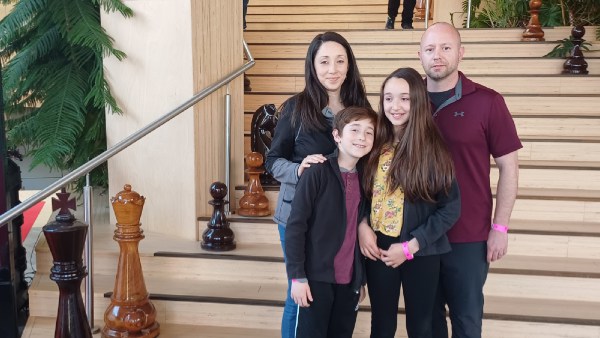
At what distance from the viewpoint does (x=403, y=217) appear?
1.65 m

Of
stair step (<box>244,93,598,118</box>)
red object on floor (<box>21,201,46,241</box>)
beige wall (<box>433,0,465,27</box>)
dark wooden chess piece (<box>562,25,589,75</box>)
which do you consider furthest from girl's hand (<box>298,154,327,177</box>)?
beige wall (<box>433,0,465,27</box>)

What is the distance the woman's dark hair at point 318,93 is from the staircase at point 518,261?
1.05m

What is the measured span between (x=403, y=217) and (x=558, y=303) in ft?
4.07

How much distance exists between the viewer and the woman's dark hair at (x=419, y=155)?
5.14ft

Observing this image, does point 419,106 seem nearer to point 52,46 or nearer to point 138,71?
point 138,71

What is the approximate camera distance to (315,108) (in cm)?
172

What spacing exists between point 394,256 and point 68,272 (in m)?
0.96

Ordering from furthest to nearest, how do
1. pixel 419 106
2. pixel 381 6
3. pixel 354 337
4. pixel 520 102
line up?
pixel 381 6 < pixel 520 102 < pixel 354 337 < pixel 419 106

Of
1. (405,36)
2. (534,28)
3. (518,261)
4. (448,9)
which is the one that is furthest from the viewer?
(448,9)

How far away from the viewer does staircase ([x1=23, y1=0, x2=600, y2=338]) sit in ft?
7.94

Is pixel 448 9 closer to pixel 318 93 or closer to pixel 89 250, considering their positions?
pixel 318 93

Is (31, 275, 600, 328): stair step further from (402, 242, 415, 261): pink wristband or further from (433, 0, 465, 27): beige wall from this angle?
(433, 0, 465, 27): beige wall

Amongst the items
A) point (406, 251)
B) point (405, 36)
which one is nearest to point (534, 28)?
point (405, 36)

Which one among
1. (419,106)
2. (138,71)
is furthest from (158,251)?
(419,106)
